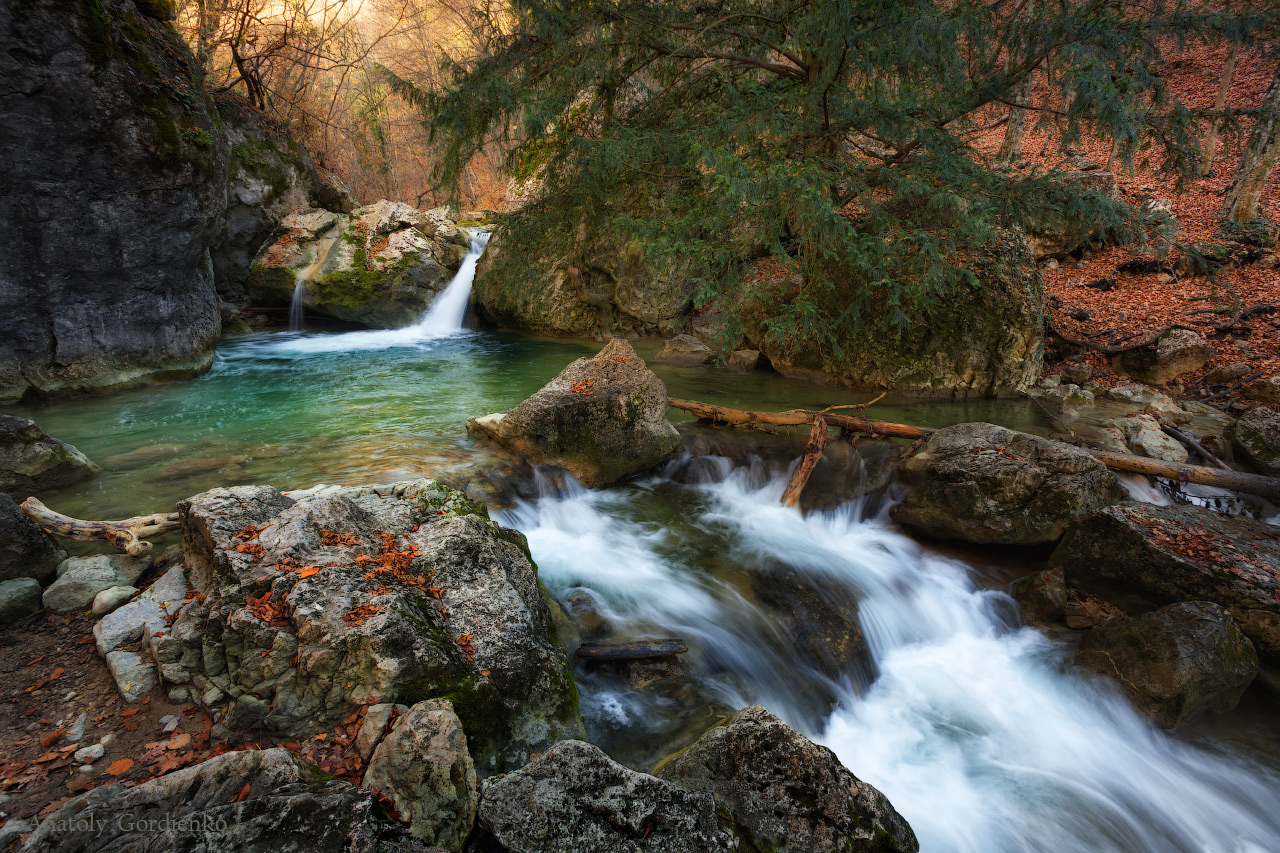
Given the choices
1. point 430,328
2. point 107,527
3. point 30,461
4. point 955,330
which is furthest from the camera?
point 430,328

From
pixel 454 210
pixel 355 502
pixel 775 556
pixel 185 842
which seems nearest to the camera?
pixel 185 842

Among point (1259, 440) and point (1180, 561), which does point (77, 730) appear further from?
point (1259, 440)

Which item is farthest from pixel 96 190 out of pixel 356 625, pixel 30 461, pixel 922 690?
pixel 922 690

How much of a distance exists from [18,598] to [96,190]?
24.2 feet

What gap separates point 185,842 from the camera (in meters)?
1.64

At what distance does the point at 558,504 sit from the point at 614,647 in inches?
87.5

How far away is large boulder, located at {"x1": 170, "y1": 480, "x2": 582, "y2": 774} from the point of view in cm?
251

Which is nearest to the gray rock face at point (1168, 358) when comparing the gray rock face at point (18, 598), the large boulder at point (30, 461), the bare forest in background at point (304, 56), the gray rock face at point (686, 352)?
the gray rock face at point (686, 352)

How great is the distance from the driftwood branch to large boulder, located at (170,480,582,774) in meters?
3.58

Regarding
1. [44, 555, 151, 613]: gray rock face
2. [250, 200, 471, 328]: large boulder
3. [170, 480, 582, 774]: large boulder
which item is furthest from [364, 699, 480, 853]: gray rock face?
[250, 200, 471, 328]: large boulder

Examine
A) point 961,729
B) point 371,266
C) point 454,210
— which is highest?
point 454,210

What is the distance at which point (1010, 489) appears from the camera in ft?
17.5

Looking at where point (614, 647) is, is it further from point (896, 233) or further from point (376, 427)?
point (896, 233)

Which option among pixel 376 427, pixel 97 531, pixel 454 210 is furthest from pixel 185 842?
pixel 454 210
